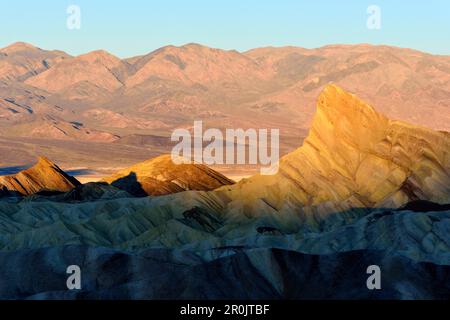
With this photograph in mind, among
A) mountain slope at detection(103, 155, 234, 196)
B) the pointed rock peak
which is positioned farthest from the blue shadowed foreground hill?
mountain slope at detection(103, 155, 234, 196)

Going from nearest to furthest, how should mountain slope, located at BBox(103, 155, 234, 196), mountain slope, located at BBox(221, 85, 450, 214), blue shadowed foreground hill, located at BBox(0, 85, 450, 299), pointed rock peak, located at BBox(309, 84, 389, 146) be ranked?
blue shadowed foreground hill, located at BBox(0, 85, 450, 299) → mountain slope, located at BBox(221, 85, 450, 214) → pointed rock peak, located at BBox(309, 84, 389, 146) → mountain slope, located at BBox(103, 155, 234, 196)

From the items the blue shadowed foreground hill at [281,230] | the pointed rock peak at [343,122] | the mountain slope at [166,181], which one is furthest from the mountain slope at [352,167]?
the mountain slope at [166,181]

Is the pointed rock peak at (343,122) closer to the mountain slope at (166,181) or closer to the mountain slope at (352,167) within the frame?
the mountain slope at (352,167)

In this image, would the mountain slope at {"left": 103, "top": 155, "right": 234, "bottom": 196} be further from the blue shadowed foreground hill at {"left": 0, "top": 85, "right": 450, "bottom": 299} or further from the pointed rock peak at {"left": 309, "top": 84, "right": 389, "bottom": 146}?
the pointed rock peak at {"left": 309, "top": 84, "right": 389, "bottom": 146}

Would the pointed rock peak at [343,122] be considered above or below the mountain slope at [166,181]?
above

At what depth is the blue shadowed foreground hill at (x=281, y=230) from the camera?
92500 mm

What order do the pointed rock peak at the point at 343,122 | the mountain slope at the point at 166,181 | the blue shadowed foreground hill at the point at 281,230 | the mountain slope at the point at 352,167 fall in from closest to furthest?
1. the blue shadowed foreground hill at the point at 281,230
2. the mountain slope at the point at 352,167
3. the pointed rock peak at the point at 343,122
4. the mountain slope at the point at 166,181

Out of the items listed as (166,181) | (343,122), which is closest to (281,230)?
(343,122)

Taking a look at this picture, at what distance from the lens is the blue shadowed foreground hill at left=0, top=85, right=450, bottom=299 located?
303ft

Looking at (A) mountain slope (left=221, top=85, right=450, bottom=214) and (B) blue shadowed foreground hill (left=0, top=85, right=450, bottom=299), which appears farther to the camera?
(A) mountain slope (left=221, top=85, right=450, bottom=214)

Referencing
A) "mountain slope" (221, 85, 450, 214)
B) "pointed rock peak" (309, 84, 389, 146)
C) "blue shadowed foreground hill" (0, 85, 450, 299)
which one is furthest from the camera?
"pointed rock peak" (309, 84, 389, 146)

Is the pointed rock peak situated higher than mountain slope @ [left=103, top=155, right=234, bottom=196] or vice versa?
the pointed rock peak

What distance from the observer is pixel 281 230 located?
142000 millimetres
